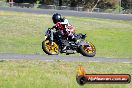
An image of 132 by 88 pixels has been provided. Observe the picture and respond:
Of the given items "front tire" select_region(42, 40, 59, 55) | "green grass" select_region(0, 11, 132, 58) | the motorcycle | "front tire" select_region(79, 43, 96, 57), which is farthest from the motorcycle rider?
"green grass" select_region(0, 11, 132, 58)

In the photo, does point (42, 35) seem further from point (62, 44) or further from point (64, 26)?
point (64, 26)

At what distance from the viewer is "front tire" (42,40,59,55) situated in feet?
47.2

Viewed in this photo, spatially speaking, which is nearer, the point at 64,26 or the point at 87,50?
the point at 64,26

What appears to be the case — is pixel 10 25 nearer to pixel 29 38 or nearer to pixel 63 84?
pixel 29 38

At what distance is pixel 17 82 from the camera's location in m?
10.6

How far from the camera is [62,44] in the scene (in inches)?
576

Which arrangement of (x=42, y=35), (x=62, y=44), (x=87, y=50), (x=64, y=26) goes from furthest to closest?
(x=42, y=35), (x=62, y=44), (x=87, y=50), (x=64, y=26)

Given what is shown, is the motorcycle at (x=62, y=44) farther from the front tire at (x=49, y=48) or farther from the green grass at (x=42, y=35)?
the green grass at (x=42, y=35)

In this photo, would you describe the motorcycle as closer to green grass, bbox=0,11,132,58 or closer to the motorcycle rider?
the motorcycle rider

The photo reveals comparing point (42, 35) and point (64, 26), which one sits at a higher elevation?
point (64, 26)

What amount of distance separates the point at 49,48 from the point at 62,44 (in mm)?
465

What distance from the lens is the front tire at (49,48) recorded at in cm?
1438

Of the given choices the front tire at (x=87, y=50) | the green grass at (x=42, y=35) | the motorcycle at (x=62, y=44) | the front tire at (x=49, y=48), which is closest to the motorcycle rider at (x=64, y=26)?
the motorcycle at (x=62, y=44)

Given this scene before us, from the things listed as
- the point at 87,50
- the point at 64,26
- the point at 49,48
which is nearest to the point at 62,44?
the point at 49,48
